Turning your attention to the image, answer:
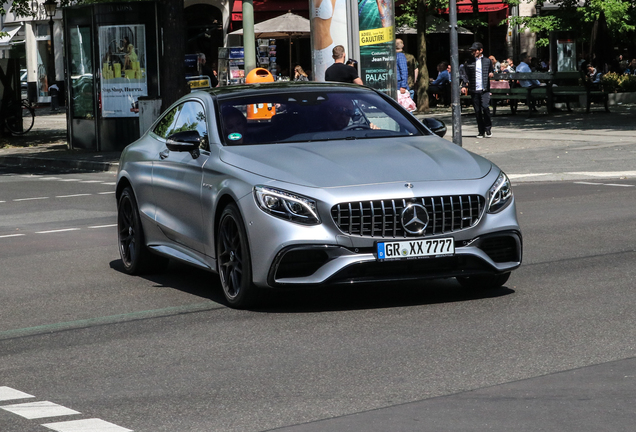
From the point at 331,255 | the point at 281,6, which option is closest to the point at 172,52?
the point at 331,255

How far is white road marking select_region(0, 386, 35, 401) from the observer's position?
218 inches

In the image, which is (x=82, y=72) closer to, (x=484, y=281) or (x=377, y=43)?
(x=377, y=43)

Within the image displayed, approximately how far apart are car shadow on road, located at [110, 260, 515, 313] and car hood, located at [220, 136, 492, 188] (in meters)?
0.74

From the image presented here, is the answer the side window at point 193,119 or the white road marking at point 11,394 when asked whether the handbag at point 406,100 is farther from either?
the white road marking at point 11,394

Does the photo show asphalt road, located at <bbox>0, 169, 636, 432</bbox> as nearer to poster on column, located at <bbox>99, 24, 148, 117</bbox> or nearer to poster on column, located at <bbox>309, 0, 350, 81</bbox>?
poster on column, located at <bbox>309, 0, 350, 81</bbox>

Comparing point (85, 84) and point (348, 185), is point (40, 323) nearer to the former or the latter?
point (348, 185)

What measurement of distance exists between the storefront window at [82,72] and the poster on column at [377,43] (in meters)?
7.04

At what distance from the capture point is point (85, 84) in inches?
1012

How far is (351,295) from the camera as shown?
8.18m

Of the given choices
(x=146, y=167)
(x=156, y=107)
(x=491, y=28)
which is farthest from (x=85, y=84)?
(x=491, y=28)

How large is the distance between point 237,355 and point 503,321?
5.50ft

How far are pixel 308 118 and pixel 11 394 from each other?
11.3 feet

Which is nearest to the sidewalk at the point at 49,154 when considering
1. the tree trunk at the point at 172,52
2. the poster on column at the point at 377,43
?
the tree trunk at the point at 172,52

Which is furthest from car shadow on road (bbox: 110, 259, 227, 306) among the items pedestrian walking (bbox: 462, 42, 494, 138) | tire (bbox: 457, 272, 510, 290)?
pedestrian walking (bbox: 462, 42, 494, 138)
